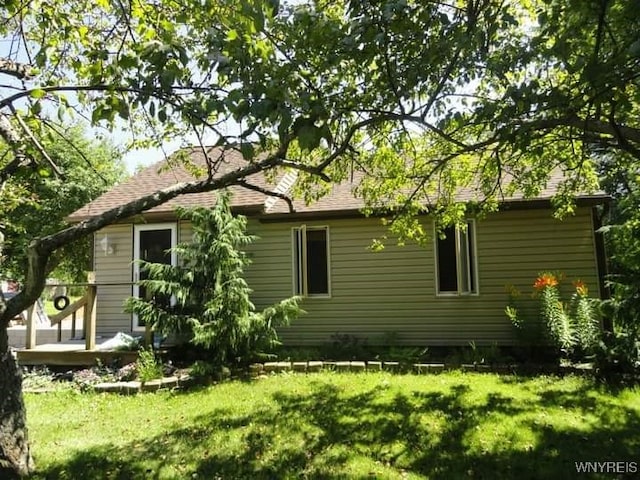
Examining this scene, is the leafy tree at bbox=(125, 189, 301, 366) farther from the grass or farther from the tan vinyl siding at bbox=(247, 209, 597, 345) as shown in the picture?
the tan vinyl siding at bbox=(247, 209, 597, 345)

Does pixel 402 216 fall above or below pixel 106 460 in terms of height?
above

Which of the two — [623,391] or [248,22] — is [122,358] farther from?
[623,391]

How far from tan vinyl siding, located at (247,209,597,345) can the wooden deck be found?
2.91m

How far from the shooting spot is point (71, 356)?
26.9 ft

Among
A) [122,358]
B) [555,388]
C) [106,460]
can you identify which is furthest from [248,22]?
[122,358]

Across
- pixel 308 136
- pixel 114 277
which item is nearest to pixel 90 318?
pixel 114 277

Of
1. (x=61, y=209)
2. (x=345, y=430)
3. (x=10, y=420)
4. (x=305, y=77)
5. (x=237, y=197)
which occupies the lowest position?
(x=345, y=430)

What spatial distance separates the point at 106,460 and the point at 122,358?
158 inches

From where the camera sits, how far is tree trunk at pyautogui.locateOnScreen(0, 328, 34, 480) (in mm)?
3701

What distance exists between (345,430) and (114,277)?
7530 millimetres

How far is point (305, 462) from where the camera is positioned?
4152mm

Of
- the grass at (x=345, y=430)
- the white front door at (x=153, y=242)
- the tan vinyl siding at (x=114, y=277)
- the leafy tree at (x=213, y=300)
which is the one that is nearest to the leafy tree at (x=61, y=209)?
the tan vinyl siding at (x=114, y=277)

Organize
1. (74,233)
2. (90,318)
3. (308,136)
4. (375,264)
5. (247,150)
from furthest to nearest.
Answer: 1. (375,264)
2. (90,318)
3. (74,233)
4. (247,150)
5. (308,136)

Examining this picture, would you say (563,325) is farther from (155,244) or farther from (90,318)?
(155,244)
